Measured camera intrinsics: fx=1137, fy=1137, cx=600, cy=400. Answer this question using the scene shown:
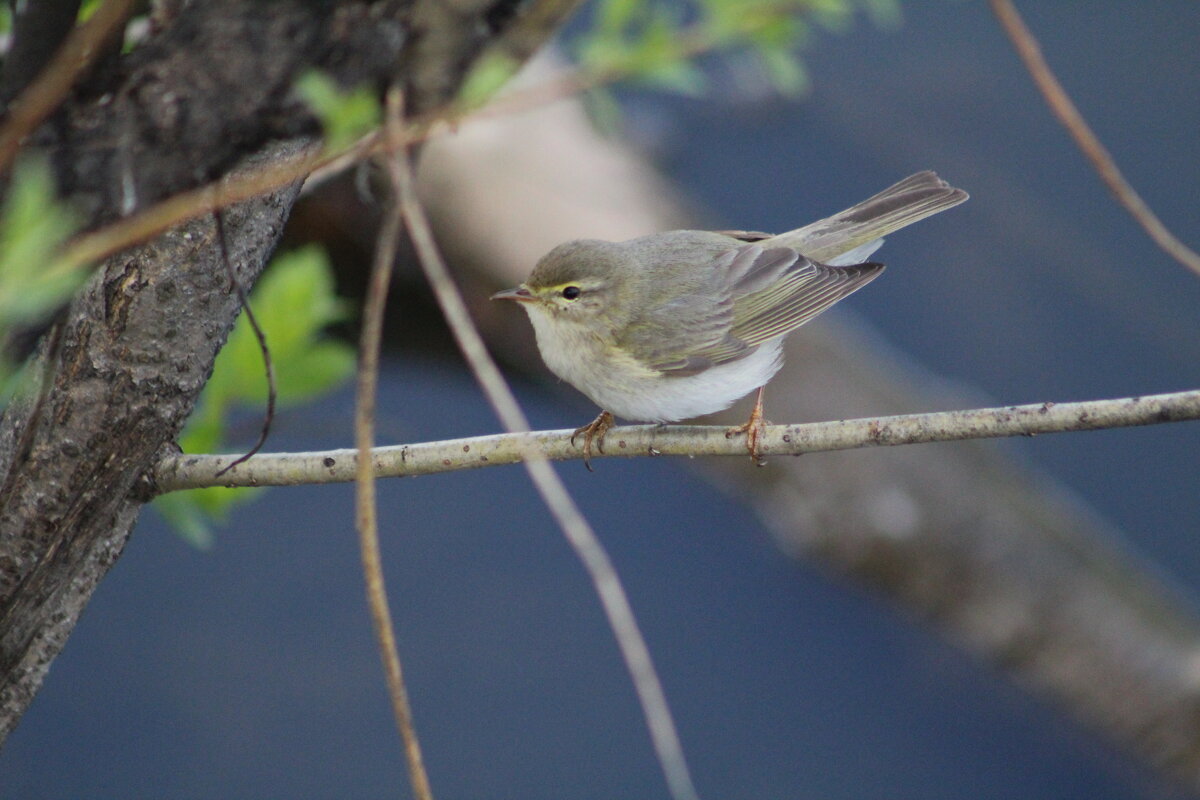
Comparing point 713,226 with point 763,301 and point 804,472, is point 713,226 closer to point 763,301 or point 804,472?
point 804,472

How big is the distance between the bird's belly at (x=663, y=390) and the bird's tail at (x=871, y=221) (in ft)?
2.15

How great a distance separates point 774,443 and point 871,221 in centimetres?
176

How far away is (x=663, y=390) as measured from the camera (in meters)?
3.49

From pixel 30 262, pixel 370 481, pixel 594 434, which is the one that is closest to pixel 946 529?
pixel 594 434

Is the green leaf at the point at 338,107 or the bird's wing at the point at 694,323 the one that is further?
the bird's wing at the point at 694,323

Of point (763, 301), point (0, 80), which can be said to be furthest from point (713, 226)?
point (0, 80)

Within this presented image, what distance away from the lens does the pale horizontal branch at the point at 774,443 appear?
86.0 inches

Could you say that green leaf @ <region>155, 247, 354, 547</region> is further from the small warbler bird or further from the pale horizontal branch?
the small warbler bird

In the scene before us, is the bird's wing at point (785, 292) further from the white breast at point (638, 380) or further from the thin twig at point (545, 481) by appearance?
the thin twig at point (545, 481)

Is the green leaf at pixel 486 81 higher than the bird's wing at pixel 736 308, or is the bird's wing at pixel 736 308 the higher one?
the bird's wing at pixel 736 308

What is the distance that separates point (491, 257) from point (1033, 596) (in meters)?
3.81

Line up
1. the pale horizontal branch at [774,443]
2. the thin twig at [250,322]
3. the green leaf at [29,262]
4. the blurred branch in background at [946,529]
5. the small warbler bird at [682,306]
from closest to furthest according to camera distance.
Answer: the green leaf at [29,262] < the thin twig at [250,322] < the pale horizontal branch at [774,443] < the small warbler bird at [682,306] < the blurred branch in background at [946,529]

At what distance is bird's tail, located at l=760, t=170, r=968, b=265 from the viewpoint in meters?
3.83

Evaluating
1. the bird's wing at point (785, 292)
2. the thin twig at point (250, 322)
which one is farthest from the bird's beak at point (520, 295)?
the thin twig at point (250, 322)
